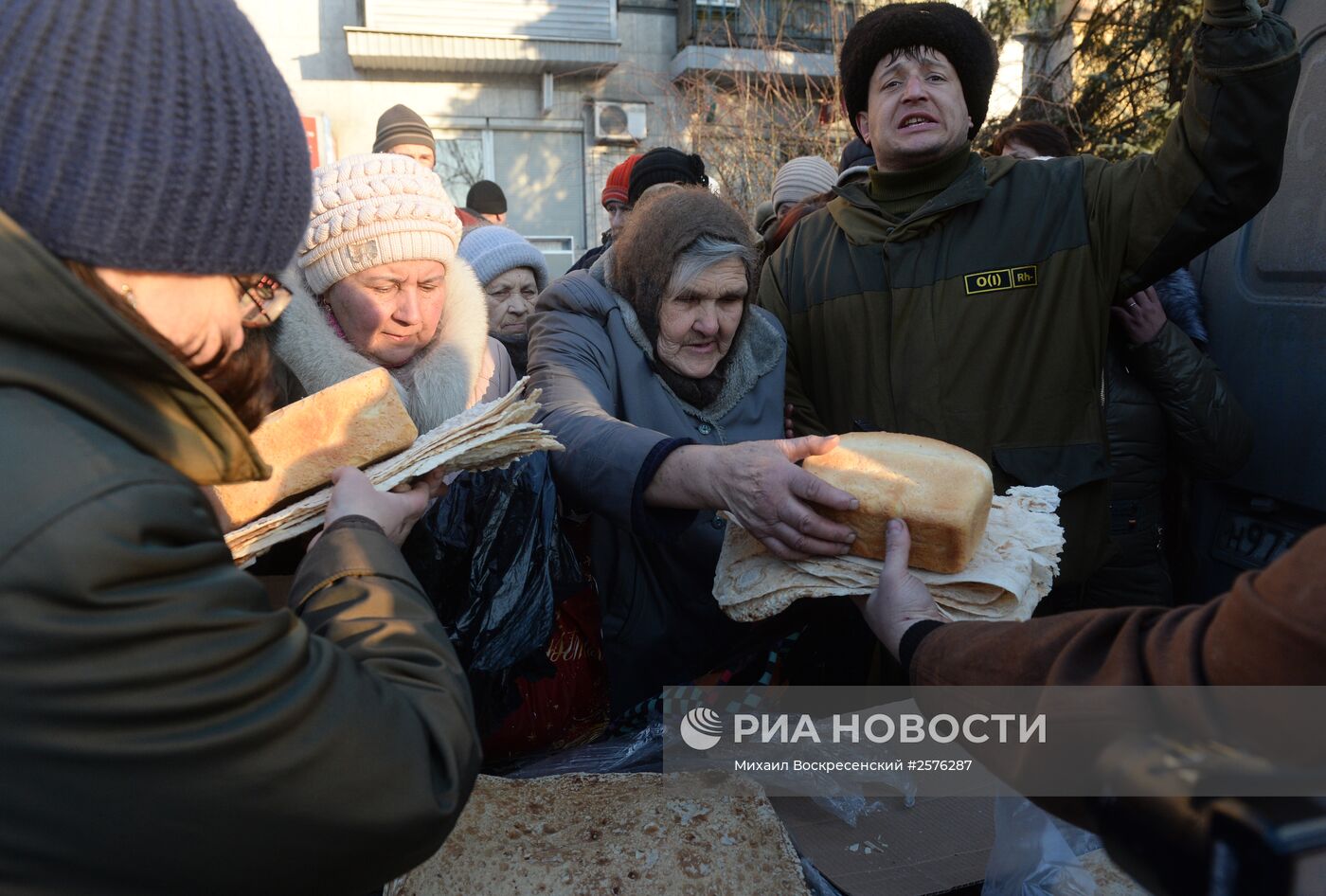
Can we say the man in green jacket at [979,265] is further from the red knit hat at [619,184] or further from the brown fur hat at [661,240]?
the red knit hat at [619,184]

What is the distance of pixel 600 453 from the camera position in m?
1.90


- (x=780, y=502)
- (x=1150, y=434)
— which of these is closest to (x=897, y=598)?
(x=780, y=502)

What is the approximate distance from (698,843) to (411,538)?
0.81 metres

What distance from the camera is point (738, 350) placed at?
2.38m

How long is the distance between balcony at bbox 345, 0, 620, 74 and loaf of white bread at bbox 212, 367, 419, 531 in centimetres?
1164

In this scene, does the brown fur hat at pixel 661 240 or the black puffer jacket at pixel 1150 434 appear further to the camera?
the black puffer jacket at pixel 1150 434

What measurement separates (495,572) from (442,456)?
1.54 feet

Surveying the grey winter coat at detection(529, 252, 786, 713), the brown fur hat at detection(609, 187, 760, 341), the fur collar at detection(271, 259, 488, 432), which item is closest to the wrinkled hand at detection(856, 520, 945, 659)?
the grey winter coat at detection(529, 252, 786, 713)

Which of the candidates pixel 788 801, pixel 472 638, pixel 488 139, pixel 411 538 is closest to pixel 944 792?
pixel 788 801

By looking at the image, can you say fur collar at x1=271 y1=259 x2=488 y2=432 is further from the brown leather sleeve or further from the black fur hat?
the black fur hat

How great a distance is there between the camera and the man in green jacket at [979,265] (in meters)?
2.22

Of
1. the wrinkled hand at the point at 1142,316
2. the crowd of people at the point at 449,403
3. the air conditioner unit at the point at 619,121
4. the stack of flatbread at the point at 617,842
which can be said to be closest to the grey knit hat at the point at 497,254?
the crowd of people at the point at 449,403

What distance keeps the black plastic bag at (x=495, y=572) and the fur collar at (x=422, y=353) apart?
8.8 inches

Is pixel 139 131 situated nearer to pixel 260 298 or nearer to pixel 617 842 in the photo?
pixel 260 298
